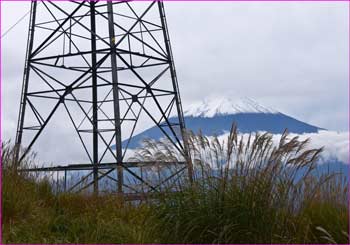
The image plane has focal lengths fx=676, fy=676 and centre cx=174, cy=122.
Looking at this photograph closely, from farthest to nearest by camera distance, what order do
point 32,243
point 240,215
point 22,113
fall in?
1. point 22,113
2. point 32,243
3. point 240,215

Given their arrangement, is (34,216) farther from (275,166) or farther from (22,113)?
(22,113)

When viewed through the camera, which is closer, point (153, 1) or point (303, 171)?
point (303, 171)

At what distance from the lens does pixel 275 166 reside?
700cm

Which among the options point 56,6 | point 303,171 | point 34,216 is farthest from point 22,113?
point 303,171

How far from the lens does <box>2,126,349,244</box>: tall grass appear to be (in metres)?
6.96

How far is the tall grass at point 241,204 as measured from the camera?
6.96m

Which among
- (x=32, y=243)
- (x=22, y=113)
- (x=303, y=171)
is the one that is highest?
(x=22, y=113)

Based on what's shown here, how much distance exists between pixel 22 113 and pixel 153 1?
12.8ft

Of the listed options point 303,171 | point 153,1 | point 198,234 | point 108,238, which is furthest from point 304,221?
point 153,1

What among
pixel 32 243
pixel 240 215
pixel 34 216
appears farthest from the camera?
pixel 34 216

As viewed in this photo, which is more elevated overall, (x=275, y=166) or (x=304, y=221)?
(x=275, y=166)

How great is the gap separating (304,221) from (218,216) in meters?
0.95

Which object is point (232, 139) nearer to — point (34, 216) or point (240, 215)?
point (240, 215)

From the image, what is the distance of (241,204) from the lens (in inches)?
274
